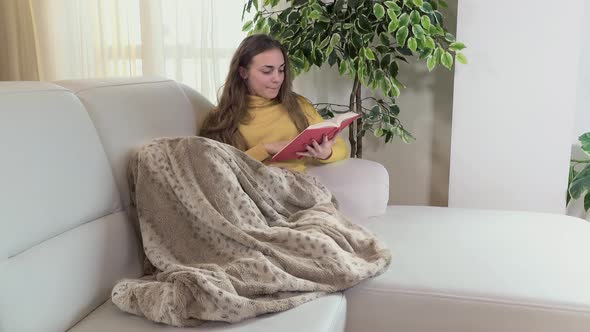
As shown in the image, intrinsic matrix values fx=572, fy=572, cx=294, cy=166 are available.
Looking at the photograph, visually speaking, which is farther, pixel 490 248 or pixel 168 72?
pixel 168 72

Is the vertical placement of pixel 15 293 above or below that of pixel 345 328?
above

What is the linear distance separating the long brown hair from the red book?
7.5 inches

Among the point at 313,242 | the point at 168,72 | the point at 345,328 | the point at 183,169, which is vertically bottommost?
the point at 345,328

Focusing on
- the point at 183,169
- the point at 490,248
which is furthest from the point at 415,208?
the point at 183,169

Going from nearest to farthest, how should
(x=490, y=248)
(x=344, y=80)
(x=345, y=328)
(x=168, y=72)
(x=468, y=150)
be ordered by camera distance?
1. (x=345, y=328)
2. (x=490, y=248)
3. (x=468, y=150)
4. (x=168, y=72)
5. (x=344, y=80)

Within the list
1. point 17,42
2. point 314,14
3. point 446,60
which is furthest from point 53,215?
point 17,42

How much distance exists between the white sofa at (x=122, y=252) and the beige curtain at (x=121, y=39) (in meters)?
0.96

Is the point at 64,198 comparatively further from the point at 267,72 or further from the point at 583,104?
the point at 583,104

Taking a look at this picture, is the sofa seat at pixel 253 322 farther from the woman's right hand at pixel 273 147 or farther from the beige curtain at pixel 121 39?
the beige curtain at pixel 121 39

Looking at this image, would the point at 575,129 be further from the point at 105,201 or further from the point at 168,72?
the point at 105,201

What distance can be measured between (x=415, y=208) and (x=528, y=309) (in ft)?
2.49

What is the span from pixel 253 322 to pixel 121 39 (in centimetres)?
195

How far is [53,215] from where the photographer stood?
1.14m

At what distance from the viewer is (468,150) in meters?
2.45
